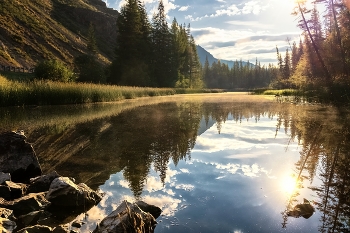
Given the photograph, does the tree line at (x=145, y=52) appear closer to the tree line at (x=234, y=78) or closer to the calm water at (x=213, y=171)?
the calm water at (x=213, y=171)

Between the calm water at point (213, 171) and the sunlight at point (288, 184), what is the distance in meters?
0.02

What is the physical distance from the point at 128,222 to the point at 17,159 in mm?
3668

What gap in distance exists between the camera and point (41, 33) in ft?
216

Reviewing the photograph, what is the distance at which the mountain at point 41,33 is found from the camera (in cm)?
5323

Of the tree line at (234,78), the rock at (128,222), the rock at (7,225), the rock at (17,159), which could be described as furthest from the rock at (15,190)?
the tree line at (234,78)

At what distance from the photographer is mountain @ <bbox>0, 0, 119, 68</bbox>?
53228 millimetres

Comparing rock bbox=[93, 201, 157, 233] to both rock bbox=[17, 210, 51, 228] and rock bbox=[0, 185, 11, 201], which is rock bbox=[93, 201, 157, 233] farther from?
rock bbox=[0, 185, 11, 201]

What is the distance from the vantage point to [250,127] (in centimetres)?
1226

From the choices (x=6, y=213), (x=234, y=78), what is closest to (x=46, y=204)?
(x=6, y=213)

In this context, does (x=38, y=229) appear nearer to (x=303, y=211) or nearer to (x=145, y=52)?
(x=303, y=211)

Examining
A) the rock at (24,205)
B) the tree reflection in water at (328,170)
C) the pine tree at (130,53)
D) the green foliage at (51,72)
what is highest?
the pine tree at (130,53)

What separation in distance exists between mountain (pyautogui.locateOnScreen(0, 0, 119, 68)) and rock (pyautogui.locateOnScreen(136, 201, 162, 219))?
4743cm

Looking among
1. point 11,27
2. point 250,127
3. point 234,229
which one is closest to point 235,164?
point 234,229

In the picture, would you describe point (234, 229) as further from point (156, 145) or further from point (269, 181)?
point (156, 145)
